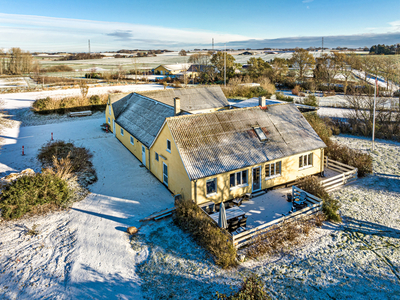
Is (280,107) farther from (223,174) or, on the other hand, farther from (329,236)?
(329,236)

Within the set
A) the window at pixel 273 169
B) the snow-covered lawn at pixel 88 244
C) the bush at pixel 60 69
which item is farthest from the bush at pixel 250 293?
the bush at pixel 60 69

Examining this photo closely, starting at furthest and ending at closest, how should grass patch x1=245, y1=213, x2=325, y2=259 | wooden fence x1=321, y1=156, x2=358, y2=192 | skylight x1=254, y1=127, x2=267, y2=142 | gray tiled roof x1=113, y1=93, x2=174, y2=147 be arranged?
gray tiled roof x1=113, y1=93, x2=174, y2=147 < wooden fence x1=321, y1=156, x2=358, y2=192 < skylight x1=254, y1=127, x2=267, y2=142 < grass patch x1=245, y1=213, x2=325, y2=259

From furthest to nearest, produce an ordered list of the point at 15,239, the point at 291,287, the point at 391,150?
the point at 391,150 → the point at 15,239 → the point at 291,287

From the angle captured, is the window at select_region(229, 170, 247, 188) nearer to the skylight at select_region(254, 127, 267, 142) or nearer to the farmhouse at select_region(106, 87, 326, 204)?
the farmhouse at select_region(106, 87, 326, 204)

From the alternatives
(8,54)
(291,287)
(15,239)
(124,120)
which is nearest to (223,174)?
(291,287)

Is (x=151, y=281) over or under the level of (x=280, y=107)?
under

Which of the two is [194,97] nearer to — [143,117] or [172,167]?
[143,117]

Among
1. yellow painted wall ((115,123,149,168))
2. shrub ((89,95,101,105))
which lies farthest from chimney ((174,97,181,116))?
shrub ((89,95,101,105))
